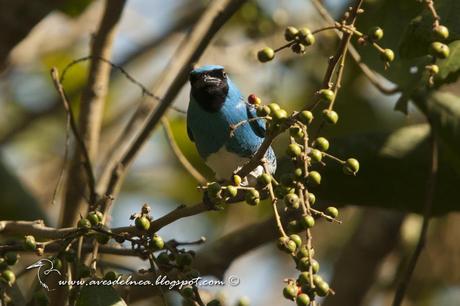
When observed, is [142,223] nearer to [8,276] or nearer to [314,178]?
[8,276]

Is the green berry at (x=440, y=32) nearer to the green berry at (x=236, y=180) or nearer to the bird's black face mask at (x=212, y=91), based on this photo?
the green berry at (x=236, y=180)

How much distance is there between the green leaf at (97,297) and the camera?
7.85ft

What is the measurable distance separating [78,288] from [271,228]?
5.39ft

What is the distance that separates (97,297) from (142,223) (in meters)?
0.22

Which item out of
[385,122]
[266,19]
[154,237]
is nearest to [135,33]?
[266,19]

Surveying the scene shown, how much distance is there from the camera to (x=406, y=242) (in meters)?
5.35

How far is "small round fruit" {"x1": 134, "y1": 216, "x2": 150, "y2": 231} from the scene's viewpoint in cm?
245

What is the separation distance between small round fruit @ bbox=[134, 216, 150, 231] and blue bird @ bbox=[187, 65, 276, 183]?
3.99 feet

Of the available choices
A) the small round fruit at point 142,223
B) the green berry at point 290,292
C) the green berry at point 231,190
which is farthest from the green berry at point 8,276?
the green berry at point 290,292

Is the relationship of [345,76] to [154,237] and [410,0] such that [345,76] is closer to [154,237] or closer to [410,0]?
[410,0]

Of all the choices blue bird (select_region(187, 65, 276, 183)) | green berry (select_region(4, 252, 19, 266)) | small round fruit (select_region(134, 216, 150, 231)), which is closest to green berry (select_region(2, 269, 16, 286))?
green berry (select_region(4, 252, 19, 266))

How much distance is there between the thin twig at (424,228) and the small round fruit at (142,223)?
953 millimetres

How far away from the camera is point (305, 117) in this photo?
225 centimetres

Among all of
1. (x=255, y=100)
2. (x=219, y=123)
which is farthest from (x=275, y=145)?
(x=255, y=100)
